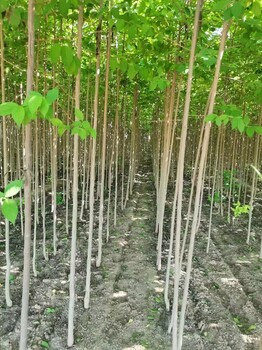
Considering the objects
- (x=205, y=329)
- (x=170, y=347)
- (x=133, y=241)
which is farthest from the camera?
(x=133, y=241)

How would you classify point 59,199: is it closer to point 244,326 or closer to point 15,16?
point 244,326

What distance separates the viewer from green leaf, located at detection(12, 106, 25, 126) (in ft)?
3.96

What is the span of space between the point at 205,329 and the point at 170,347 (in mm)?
449

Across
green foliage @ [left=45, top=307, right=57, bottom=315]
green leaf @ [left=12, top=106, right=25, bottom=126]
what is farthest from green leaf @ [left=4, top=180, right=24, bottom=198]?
green foliage @ [left=45, top=307, right=57, bottom=315]

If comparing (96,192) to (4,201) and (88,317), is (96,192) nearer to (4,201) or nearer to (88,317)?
(88,317)

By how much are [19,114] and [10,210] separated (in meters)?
0.35

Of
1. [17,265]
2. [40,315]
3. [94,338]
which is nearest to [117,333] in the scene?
[94,338]

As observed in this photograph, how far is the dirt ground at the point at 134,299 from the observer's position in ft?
9.59

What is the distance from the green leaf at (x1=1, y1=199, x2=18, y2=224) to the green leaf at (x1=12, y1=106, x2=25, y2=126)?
0.98 ft

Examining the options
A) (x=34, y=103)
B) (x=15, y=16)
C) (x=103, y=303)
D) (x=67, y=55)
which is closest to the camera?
(x=34, y=103)

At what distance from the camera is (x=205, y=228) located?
6309mm

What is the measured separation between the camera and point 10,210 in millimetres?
1260

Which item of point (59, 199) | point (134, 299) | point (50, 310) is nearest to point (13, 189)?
point (50, 310)

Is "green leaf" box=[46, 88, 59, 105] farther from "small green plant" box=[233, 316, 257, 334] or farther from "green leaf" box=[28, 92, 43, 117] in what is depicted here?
"small green plant" box=[233, 316, 257, 334]
